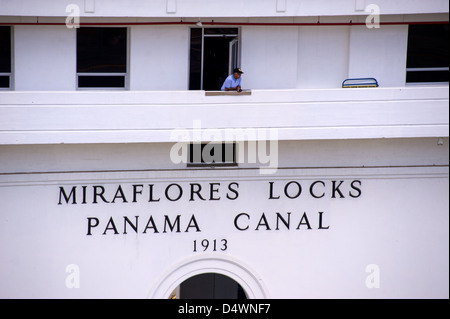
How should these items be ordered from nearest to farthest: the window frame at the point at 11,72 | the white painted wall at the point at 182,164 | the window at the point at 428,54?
the white painted wall at the point at 182,164 → the window frame at the point at 11,72 → the window at the point at 428,54

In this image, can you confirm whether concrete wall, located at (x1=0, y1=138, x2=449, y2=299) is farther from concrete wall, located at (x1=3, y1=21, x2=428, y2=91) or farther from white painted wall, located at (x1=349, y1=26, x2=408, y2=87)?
white painted wall, located at (x1=349, y1=26, x2=408, y2=87)

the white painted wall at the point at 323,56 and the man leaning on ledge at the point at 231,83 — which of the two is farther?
the white painted wall at the point at 323,56

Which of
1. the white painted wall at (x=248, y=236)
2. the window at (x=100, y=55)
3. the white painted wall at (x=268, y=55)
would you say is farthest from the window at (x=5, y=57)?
the white painted wall at (x=268, y=55)

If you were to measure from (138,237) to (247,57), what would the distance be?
159 inches

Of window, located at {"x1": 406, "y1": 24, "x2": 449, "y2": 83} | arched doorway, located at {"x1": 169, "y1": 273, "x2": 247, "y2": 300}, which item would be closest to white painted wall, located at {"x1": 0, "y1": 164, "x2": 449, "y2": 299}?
window, located at {"x1": 406, "y1": 24, "x2": 449, "y2": 83}

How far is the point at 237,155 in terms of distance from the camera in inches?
530

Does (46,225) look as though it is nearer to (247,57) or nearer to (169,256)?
(169,256)

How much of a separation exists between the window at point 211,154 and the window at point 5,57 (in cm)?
375

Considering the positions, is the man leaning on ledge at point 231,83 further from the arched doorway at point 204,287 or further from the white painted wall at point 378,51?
the arched doorway at point 204,287

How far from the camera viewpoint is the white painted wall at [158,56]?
44.1 feet

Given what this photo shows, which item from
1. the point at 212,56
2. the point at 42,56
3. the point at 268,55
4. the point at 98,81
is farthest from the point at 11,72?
the point at 268,55

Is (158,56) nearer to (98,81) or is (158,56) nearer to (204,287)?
(98,81)

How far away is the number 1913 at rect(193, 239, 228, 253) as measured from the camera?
44.4 feet
